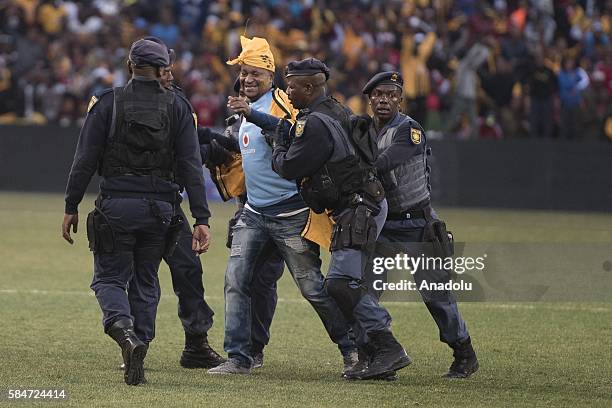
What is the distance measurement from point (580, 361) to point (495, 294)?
133 inches

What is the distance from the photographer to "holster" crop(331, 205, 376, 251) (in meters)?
8.02

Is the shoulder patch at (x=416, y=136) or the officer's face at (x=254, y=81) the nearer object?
the shoulder patch at (x=416, y=136)

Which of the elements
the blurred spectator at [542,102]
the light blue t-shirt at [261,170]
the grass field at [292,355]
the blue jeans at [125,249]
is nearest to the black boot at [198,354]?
the grass field at [292,355]

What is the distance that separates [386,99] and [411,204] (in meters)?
0.69

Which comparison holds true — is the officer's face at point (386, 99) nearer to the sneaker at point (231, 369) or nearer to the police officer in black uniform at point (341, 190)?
the police officer in black uniform at point (341, 190)

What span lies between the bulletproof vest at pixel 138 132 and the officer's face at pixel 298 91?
0.76 meters

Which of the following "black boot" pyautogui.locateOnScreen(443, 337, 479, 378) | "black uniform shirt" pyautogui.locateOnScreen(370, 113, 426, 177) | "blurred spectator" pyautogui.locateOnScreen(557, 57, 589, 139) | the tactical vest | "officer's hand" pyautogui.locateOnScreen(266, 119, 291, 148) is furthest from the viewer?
"blurred spectator" pyautogui.locateOnScreen(557, 57, 589, 139)

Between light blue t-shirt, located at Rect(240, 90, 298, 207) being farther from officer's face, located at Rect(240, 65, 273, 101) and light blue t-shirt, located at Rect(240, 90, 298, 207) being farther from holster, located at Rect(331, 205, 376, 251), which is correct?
holster, located at Rect(331, 205, 376, 251)

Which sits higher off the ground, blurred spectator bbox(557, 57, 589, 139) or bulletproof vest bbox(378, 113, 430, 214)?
blurred spectator bbox(557, 57, 589, 139)

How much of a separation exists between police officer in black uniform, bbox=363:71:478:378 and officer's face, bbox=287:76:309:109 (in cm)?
47

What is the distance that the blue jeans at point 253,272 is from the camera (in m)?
8.52

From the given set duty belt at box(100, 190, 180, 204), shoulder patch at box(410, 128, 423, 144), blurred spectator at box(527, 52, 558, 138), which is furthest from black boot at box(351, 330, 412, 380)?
blurred spectator at box(527, 52, 558, 138)

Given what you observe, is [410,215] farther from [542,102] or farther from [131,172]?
[542,102]

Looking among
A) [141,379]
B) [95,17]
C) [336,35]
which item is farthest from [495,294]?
[95,17]
